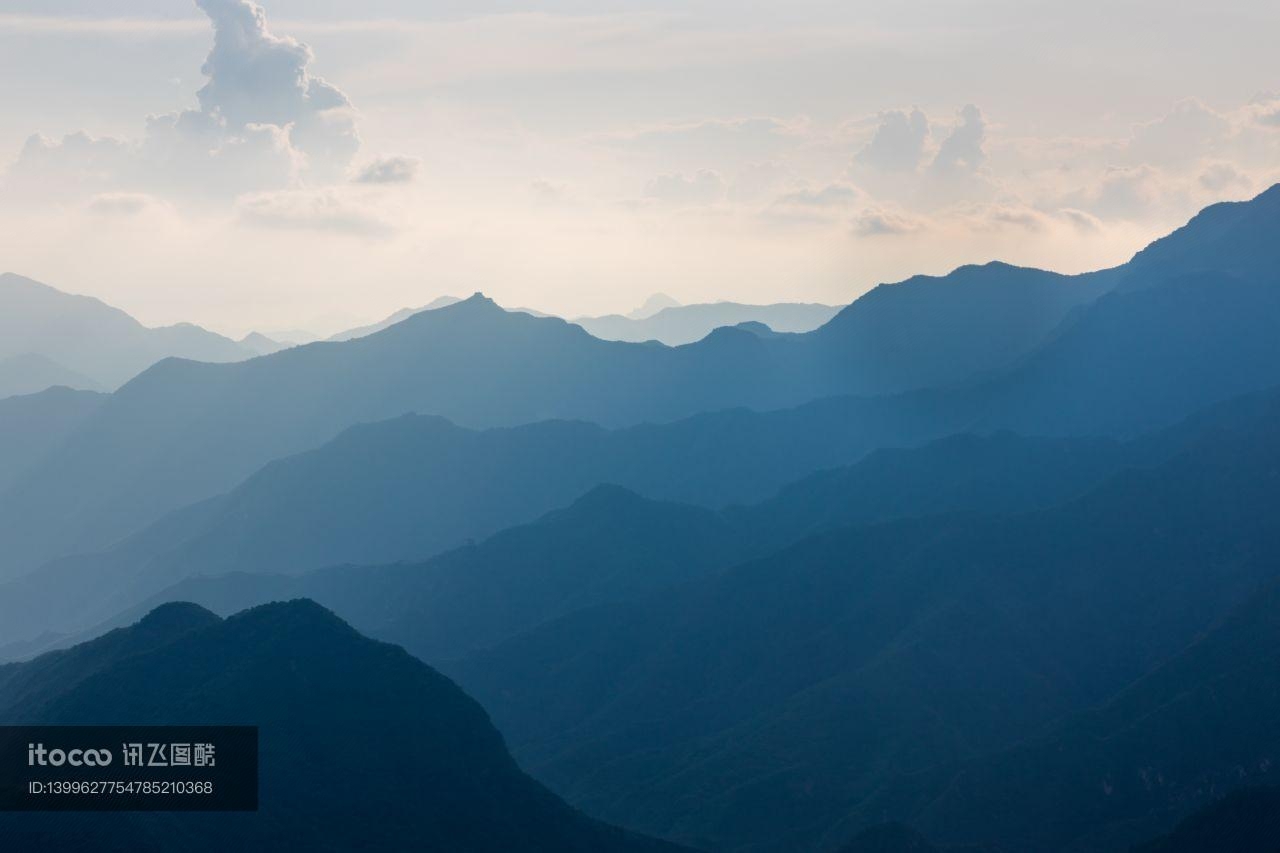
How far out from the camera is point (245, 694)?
119 m

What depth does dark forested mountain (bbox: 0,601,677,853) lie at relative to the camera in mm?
109562

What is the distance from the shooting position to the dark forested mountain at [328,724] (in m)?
110

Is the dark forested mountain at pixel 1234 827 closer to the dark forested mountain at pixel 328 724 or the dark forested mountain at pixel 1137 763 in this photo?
the dark forested mountain at pixel 1137 763

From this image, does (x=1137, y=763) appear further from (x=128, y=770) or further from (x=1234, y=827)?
(x=128, y=770)

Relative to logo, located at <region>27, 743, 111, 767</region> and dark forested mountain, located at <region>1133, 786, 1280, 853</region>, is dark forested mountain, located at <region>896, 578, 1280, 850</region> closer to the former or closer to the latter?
dark forested mountain, located at <region>1133, 786, 1280, 853</region>

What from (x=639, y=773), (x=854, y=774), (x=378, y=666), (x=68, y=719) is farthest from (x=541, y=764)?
(x=68, y=719)

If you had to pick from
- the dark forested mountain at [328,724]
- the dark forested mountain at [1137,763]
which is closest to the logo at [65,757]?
the dark forested mountain at [328,724]

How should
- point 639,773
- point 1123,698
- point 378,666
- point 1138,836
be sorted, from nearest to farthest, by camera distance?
point 378,666, point 1138,836, point 1123,698, point 639,773

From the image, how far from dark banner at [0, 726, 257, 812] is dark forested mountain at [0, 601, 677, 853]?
2.46m

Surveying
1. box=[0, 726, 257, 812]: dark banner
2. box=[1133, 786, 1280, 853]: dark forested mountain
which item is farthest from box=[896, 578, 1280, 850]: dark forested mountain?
box=[0, 726, 257, 812]: dark banner

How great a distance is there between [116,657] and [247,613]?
14162mm

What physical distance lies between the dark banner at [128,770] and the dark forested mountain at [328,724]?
2464 millimetres

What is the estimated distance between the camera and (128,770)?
96.3 meters

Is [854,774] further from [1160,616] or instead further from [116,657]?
[116,657]
